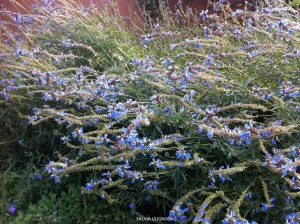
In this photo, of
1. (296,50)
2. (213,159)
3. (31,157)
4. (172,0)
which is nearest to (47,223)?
(31,157)

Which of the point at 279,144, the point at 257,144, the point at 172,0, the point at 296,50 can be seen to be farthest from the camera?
the point at 172,0

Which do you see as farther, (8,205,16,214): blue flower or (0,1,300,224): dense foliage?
(8,205,16,214): blue flower

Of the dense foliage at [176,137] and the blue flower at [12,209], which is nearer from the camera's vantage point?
the dense foliage at [176,137]

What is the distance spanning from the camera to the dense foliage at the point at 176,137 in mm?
2166

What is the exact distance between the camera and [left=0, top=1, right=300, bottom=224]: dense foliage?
7.11ft

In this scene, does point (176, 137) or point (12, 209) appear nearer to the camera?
point (176, 137)

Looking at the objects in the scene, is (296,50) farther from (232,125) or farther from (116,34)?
(116,34)

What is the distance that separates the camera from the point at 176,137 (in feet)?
7.74

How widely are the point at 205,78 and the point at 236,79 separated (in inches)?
20.7

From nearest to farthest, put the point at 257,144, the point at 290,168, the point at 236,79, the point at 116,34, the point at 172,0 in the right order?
the point at 290,168 → the point at 257,144 → the point at 236,79 → the point at 116,34 → the point at 172,0

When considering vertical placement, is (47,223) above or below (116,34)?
below

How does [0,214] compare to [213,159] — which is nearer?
[213,159]

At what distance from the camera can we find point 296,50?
2.66 meters

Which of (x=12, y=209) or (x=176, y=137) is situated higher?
(x=176, y=137)
